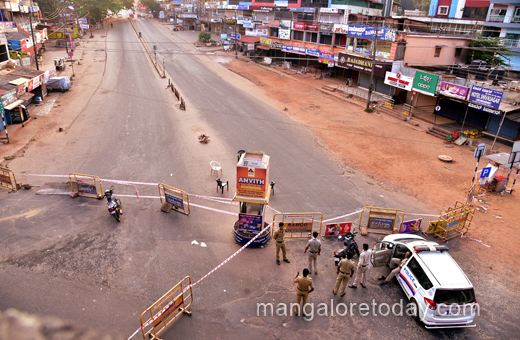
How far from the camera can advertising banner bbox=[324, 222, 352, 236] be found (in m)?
12.3

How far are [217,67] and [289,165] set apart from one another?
32765 millimetres

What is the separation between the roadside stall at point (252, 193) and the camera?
1090 cm

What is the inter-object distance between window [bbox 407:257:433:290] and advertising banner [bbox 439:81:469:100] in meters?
18.2

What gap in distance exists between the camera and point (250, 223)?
11.6m

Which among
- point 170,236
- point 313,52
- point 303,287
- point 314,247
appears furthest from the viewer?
point 313,52

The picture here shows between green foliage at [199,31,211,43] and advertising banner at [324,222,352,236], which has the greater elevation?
green foliage at [199,31,211,43]

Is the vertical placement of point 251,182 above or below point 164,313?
above

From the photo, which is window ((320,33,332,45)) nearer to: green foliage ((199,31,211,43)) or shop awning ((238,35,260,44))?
shop awning ((238,35,260,44))

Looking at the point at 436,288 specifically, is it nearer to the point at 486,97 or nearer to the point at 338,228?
the point at 338,228

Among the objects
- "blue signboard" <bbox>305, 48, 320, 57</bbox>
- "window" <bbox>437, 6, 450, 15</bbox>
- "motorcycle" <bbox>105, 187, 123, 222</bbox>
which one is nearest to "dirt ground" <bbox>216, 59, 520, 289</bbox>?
"blue signboard" <bbox>305, 48, 320, 57</bbox>

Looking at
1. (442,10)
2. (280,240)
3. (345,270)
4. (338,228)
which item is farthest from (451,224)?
(442,10)

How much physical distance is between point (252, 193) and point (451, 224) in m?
8.03

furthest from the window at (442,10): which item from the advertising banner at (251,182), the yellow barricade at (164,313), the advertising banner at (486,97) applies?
the yellow barricade at (164,313)

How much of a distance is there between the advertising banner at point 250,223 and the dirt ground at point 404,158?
8.28 metres
